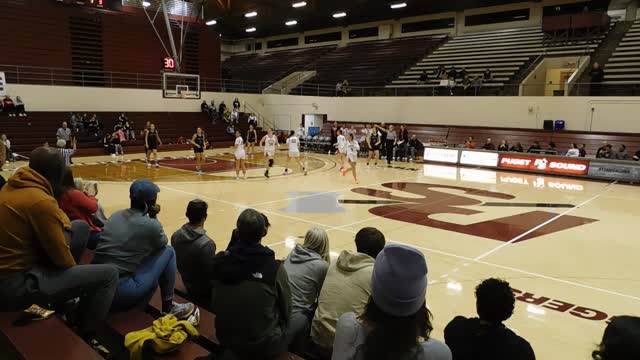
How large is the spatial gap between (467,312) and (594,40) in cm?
2260

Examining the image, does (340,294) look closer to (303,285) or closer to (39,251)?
(303,285)

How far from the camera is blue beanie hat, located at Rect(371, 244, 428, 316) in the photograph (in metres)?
1.89

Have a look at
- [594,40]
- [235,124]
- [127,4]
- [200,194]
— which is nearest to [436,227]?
[200,194]

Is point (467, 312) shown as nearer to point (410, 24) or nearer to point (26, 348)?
point (26, 348)

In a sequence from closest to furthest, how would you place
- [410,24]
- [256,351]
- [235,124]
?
1. [256,351]
2. [235,124]
3. [410,24]

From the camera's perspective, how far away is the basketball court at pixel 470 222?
17.7 ft

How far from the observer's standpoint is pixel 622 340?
162cm

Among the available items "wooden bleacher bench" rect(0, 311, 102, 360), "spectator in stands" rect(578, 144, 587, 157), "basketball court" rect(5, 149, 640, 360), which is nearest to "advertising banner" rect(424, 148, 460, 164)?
"basketball court" rect(5, 149, 640, 360)

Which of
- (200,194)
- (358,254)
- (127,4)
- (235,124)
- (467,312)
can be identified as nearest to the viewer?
(358,254)

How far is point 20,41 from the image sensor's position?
881 inches

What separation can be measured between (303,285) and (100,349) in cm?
147

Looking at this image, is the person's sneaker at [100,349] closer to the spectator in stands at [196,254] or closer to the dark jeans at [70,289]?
the dark jeans at [70,289]

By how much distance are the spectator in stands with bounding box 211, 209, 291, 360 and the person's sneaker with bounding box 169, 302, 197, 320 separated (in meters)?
0.67

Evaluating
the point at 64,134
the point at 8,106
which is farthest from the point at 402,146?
the point at 8,106
